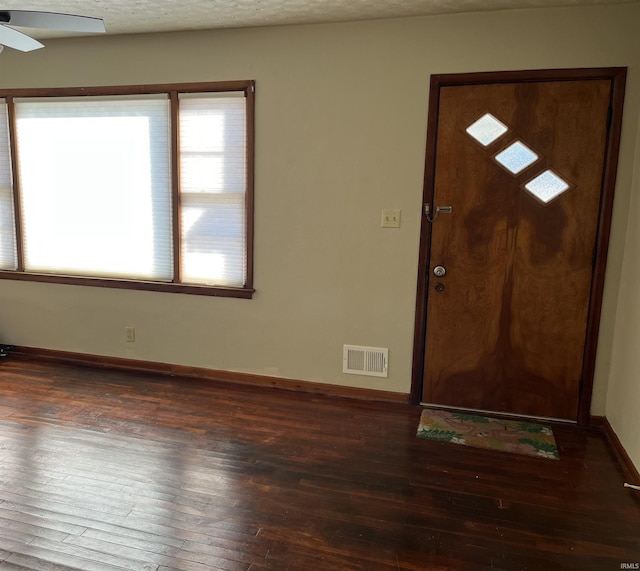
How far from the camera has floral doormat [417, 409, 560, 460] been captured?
2717mm

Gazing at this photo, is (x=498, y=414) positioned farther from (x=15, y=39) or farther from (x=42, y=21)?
(x=15, y=39)

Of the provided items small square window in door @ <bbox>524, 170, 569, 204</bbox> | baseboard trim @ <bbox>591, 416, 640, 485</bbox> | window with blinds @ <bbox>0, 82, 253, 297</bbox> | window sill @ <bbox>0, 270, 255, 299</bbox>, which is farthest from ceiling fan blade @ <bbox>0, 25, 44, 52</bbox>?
baseboard trim @ <bbox>591, 416, 640, 485</bbox>

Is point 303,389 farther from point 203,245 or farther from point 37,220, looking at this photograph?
point 37,220

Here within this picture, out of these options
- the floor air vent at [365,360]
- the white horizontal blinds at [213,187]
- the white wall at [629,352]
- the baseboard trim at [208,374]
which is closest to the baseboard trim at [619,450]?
the white wall at [629,352]

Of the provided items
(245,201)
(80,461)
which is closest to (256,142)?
(245,201)

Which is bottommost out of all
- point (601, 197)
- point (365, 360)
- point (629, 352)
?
point (365, 360)

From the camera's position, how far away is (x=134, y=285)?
3.72 metres

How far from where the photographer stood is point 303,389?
3.48 m

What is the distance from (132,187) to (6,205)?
1.24 metres

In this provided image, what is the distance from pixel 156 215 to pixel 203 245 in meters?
0.45

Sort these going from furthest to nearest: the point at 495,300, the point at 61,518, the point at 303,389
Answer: the point at 303,389 < the point at 495,300 < the point at 61,518

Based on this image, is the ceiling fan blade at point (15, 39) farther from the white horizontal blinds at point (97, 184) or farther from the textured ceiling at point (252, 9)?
the white horizontal blinds at point (97, 184)

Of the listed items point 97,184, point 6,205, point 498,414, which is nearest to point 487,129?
point 498,414

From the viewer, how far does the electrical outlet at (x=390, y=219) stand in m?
3.15
